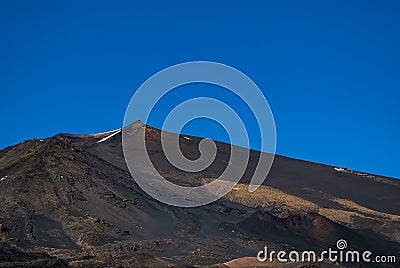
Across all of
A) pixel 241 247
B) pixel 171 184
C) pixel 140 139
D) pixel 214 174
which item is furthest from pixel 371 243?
pixel 140 139

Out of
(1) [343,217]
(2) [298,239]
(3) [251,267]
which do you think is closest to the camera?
(3) [251,267]

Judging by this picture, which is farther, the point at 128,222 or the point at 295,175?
the point at 295,175

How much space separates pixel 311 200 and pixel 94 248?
30.9m

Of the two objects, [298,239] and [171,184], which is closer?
[298,239]

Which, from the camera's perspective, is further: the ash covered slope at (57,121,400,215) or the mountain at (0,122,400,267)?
the ash covered slope at (57,121,400,215)

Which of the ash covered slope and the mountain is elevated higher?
the ash covered slope

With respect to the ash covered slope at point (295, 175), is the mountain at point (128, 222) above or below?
below

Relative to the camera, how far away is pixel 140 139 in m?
66.8

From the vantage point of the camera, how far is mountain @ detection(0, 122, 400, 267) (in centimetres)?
2734

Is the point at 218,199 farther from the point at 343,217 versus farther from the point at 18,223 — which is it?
the point at 18,223

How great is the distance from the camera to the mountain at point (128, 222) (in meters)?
27.3

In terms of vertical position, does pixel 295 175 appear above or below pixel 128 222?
above

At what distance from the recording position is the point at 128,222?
1298 inches

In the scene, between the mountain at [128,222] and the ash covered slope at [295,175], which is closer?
the mountain at [128,222]
